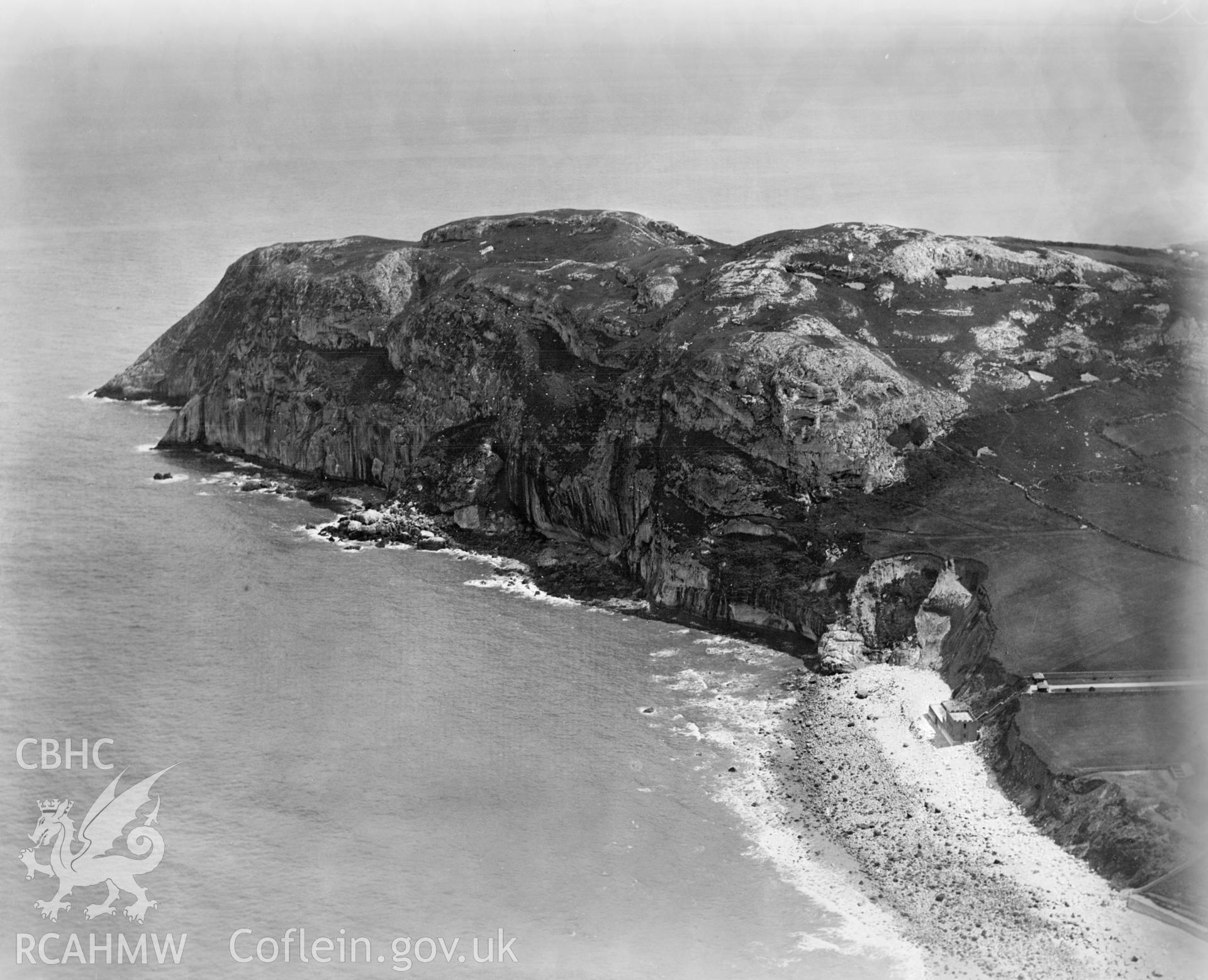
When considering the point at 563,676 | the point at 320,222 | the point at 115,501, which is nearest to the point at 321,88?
the point at 320,222

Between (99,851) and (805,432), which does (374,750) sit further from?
(805,432)

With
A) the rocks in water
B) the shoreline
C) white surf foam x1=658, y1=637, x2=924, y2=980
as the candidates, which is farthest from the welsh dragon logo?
the rocks in water

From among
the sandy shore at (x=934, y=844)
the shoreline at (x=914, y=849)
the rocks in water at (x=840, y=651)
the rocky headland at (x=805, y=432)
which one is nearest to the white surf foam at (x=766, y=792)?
the shoreline at (x=914, y=849)

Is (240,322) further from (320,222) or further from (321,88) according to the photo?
(321,88)

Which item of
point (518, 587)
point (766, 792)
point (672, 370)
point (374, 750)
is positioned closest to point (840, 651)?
point (766, 792)

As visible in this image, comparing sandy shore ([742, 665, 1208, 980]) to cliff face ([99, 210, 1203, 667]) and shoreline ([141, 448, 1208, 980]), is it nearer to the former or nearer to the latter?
shoreline ([141, 448, 1208, 980])

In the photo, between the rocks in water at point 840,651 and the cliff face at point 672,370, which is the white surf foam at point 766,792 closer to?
the rocks in water at point 840,651
